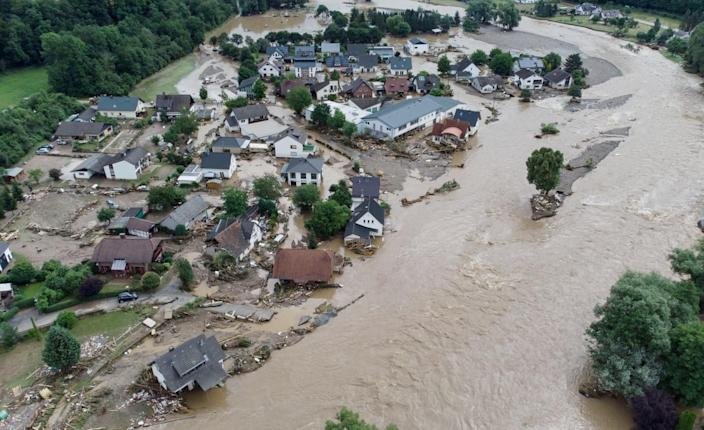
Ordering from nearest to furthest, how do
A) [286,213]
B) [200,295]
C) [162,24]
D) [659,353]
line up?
[659,353]
[200,295]
[286,213]
[162,24]

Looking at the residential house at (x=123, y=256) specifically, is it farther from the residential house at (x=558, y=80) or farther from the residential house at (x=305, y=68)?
the residential house at (x=558, y=80)

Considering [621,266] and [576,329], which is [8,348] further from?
[621,266]

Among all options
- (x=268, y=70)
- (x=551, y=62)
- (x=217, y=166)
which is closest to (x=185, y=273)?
(x=217, y=166)

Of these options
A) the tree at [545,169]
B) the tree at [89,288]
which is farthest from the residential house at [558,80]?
the tree at [89,288]

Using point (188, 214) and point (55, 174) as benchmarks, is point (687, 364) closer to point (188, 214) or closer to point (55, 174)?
point (188, 214)

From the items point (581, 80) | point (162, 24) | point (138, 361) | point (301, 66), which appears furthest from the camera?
point (162, 24)

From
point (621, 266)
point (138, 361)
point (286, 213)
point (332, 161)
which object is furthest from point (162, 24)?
point (621, 266)

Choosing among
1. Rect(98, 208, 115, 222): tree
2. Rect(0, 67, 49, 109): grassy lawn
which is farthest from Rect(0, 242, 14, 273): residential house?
Rect(0, 67, 49, 109): grassy lawn

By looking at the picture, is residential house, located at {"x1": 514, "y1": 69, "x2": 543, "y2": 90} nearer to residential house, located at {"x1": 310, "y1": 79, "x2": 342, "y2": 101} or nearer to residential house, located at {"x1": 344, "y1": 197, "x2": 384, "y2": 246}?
residential house, located at {"x1": 310, "y1": 79, "x2": 342, "y2": 101}

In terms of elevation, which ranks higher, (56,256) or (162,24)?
(162,24)
